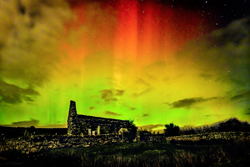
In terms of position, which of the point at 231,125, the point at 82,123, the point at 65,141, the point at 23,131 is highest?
the point at 82,123

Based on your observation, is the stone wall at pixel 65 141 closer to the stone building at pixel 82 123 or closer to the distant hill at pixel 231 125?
the stone building at pixel 82 123

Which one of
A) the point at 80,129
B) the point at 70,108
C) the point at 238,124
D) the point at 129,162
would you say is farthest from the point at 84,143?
the point at 238,124

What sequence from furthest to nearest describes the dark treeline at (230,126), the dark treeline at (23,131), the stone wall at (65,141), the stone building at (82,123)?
1. the stone building at (82,123)
2. the dark treeline at (230,126)
3. the dark treeline at (23,131)
4. the stone wall at (65,141)

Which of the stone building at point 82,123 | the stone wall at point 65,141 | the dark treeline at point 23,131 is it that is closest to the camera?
the stone wall at point 65,141

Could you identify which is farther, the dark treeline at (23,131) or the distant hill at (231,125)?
the distant hill at (231,125)

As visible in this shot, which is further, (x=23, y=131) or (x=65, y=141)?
(x=23, y=131)

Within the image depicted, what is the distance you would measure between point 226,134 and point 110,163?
19.2m

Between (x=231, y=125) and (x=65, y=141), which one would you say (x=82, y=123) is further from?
(x=231, y=125)

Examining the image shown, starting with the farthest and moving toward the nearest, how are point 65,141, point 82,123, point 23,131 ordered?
point 82,123 → point 23,131 → point 65,141

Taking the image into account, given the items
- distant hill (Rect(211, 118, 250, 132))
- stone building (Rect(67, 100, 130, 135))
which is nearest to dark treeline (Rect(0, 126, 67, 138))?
stone building (Rect(67, 100, 130, 135))

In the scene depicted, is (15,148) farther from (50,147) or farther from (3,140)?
(50,147)

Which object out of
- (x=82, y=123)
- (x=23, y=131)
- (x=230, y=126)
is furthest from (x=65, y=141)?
(x=230, y=126)

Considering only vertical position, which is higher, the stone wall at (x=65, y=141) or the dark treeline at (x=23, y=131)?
the dark treeline at (x=23, y=131)

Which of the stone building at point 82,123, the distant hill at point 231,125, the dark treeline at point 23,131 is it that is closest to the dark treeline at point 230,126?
the distant hill at point 231,125
